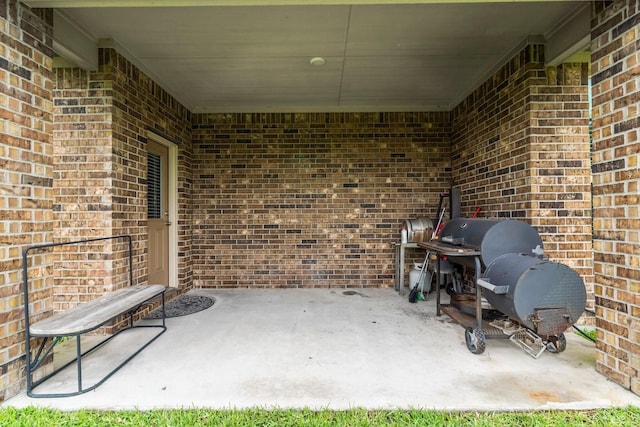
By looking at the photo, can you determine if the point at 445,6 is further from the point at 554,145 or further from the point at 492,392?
the point at 492,392

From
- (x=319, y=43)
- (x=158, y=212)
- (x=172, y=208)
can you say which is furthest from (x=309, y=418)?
(x=172, y=208)

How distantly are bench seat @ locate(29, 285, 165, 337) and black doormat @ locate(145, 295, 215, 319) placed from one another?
969mm

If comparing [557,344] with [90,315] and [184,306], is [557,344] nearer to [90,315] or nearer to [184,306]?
[90,315]

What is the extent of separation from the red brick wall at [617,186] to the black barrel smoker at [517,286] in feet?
0.71

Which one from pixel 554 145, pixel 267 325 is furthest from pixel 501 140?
pixel 267 325

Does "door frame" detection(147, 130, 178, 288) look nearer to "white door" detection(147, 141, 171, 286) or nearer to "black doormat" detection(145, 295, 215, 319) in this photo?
"white door" detection(147, 141, 171, 286)

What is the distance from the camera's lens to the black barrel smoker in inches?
97.3

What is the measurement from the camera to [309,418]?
1931 mm

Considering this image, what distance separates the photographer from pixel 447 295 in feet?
16.2

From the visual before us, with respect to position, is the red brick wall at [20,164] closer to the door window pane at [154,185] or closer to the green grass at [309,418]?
the green grass at [309,418]

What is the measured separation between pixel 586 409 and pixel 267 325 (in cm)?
275

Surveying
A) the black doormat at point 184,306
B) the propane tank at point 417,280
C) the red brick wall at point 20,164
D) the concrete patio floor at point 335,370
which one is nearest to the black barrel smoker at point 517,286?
the concrete patio floor at point 335,370

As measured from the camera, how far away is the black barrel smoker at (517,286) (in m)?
2.47

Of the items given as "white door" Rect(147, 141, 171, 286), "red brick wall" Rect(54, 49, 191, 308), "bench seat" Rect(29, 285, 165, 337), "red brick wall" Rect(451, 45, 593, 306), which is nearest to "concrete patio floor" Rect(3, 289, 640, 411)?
"bench seat" Rect(29, 285, 165, 337)
